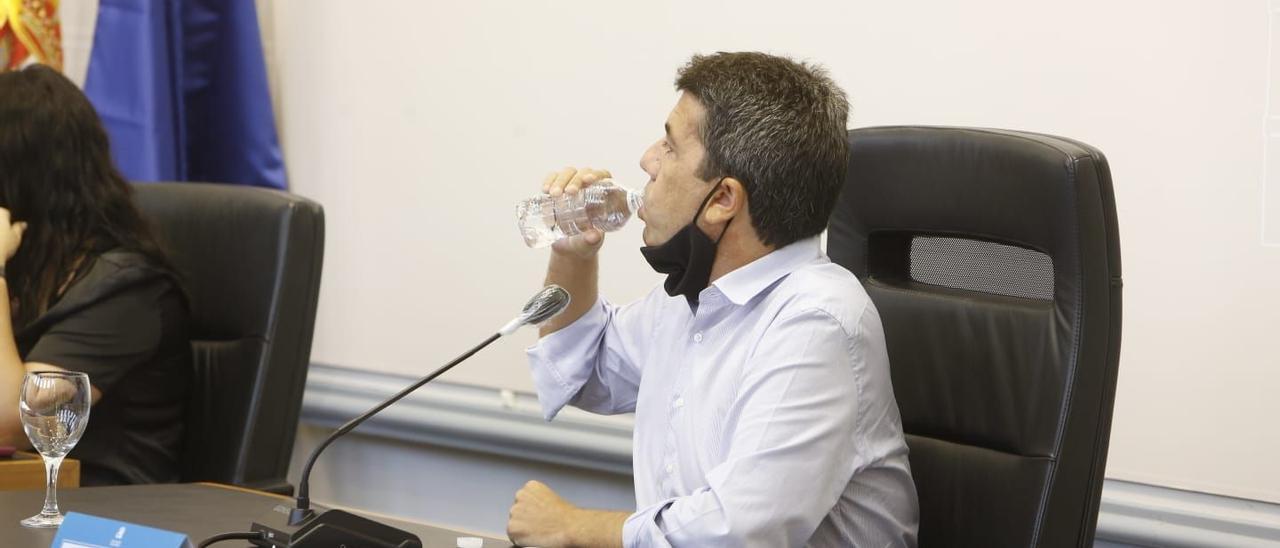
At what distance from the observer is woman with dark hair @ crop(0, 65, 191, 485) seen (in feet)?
7.41

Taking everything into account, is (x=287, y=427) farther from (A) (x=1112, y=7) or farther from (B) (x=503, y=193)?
(A) (x=1112, y=7)

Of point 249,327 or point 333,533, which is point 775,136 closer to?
point 333,533

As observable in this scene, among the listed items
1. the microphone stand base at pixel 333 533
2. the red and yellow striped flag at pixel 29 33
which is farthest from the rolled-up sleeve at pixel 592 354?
the red and yellow striped flag at pixel 29 33

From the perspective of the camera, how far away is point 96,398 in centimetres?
223

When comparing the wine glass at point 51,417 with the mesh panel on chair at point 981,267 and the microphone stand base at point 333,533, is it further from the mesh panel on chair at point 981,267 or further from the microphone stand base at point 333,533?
the mesh panel on chair at point 981,267

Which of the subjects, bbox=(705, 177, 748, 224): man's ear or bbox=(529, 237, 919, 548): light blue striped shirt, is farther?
bbox=(705, 177, 748, 224): man's ear

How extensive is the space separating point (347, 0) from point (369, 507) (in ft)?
3.83

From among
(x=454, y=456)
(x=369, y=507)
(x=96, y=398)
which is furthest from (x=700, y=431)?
(x=369, y=507)

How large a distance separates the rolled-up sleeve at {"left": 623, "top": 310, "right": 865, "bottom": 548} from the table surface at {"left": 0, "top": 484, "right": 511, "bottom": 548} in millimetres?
224

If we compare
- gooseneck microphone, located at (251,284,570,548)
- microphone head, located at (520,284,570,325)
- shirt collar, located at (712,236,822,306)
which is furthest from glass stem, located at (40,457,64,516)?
shirt collar, located at (712,236,822,306)

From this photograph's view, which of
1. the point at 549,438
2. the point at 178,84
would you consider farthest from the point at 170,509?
the point at 178,84

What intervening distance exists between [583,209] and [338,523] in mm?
628

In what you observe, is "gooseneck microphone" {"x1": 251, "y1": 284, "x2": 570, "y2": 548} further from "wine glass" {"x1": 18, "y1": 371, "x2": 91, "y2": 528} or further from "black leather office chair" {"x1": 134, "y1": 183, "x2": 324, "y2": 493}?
"black leather office chair" {"x1": 134, "y1": 183, "x2": 324, "y2": 493}

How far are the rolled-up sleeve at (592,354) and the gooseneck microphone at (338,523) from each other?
364mm
